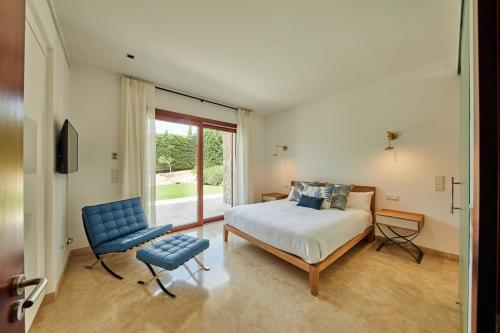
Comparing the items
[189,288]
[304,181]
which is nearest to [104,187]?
[189,288]

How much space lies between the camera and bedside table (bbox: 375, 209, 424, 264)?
8.93 feet

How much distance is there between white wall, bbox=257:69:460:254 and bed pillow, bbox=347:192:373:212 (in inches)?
8.9

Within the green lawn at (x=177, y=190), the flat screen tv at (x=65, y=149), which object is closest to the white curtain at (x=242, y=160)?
the green lawn at (x=177, y=190)

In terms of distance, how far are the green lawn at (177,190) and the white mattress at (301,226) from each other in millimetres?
1310

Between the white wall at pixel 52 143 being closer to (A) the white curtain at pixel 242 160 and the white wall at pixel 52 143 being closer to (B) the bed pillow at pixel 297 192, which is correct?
(A) the white curtain at pixel 242 160

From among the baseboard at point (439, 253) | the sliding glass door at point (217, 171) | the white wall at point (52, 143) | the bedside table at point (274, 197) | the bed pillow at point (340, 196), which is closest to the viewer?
the white wall at point (52, 143)

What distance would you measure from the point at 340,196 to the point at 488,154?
123 inches

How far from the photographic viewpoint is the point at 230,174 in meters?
4.99

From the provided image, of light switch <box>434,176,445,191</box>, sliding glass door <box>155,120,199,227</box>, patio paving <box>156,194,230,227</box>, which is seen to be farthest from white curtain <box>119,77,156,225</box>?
light switch <box>434,176,445,191</box>

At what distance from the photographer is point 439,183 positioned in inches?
111

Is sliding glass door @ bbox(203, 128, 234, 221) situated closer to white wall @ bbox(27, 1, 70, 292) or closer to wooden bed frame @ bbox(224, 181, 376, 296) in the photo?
wooden bed frame @ bbox(224, 181, 376, 296)

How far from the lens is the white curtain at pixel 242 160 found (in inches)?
192

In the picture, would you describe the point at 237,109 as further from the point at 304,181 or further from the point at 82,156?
the point at 82,156

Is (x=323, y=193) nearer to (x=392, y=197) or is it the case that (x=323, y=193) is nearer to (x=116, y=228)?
(x=392, y=197)
